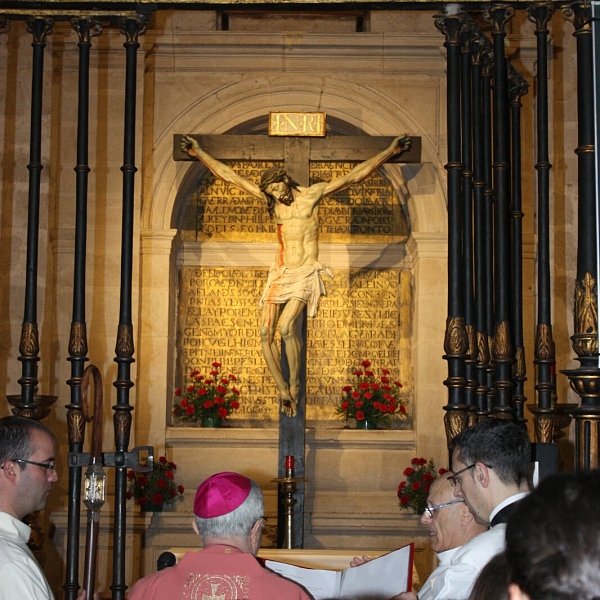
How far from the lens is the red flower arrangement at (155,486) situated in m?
8.67

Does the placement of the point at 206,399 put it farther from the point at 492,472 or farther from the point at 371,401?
the point at 492,472

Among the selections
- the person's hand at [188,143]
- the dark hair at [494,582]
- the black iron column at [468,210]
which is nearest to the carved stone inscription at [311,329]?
the person's hand at [188,143]

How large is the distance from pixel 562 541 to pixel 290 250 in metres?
6.81

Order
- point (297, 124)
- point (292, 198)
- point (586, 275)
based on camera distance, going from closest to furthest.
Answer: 1. point (586, 275)
2. point (297, 124)
3. point (292, 198)

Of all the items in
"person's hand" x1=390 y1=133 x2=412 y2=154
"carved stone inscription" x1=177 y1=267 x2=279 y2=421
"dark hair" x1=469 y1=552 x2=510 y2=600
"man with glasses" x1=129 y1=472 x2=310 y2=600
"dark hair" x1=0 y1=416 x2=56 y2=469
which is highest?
"person's hand" x1=390 y1=133 x2=412 y2=154

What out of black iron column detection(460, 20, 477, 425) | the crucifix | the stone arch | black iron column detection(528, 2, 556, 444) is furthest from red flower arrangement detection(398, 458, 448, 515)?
black iron column detection(528, 2, 556, 444)

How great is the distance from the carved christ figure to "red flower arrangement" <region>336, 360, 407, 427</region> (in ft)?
4.88

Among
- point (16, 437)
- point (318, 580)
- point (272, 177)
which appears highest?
point (272, 177)

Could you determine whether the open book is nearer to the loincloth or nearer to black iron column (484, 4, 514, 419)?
black iron column (484, 4, 514, 419)

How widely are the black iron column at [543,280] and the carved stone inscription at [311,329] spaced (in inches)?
170

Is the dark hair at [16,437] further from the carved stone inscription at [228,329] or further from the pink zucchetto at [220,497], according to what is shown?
the carved stone inscription at [228,329]

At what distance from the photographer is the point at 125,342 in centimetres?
588

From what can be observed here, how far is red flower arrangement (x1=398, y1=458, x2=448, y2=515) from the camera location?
8855 mm

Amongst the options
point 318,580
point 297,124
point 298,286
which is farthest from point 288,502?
point 318,580
